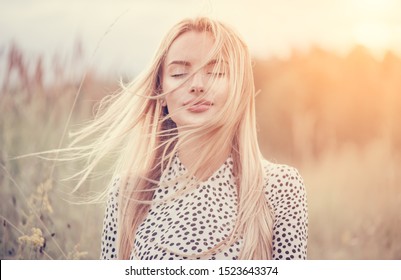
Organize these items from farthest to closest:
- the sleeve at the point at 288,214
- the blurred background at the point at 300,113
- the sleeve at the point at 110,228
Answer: the blurred background at the point at 300,113, the sleeve at the point at 110,228, the sleeve at the point at 288,214

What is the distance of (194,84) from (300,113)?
1.64 ft

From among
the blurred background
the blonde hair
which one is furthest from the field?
the blonde hair

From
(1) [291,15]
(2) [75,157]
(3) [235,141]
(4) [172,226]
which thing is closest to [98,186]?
(2) [75,157]

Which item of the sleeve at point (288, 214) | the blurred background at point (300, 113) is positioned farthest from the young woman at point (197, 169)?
the blurred background at point (300, 113)

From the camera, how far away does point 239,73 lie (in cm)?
307

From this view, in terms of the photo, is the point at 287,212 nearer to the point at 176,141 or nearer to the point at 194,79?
the point at 176,141

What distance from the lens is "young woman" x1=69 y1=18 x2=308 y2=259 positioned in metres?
3.00

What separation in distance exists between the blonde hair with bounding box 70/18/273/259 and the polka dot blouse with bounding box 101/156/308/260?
0.03 meters

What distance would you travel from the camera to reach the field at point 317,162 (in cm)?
321

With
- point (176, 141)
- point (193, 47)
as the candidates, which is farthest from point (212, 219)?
point (193, 47)

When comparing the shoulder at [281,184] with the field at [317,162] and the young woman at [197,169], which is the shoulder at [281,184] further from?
the field at [317,162]

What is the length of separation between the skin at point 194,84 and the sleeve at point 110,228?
1.11 feet

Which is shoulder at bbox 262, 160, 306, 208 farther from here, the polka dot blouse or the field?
the field

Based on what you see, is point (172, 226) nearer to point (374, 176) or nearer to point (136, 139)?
point (136, 139)
